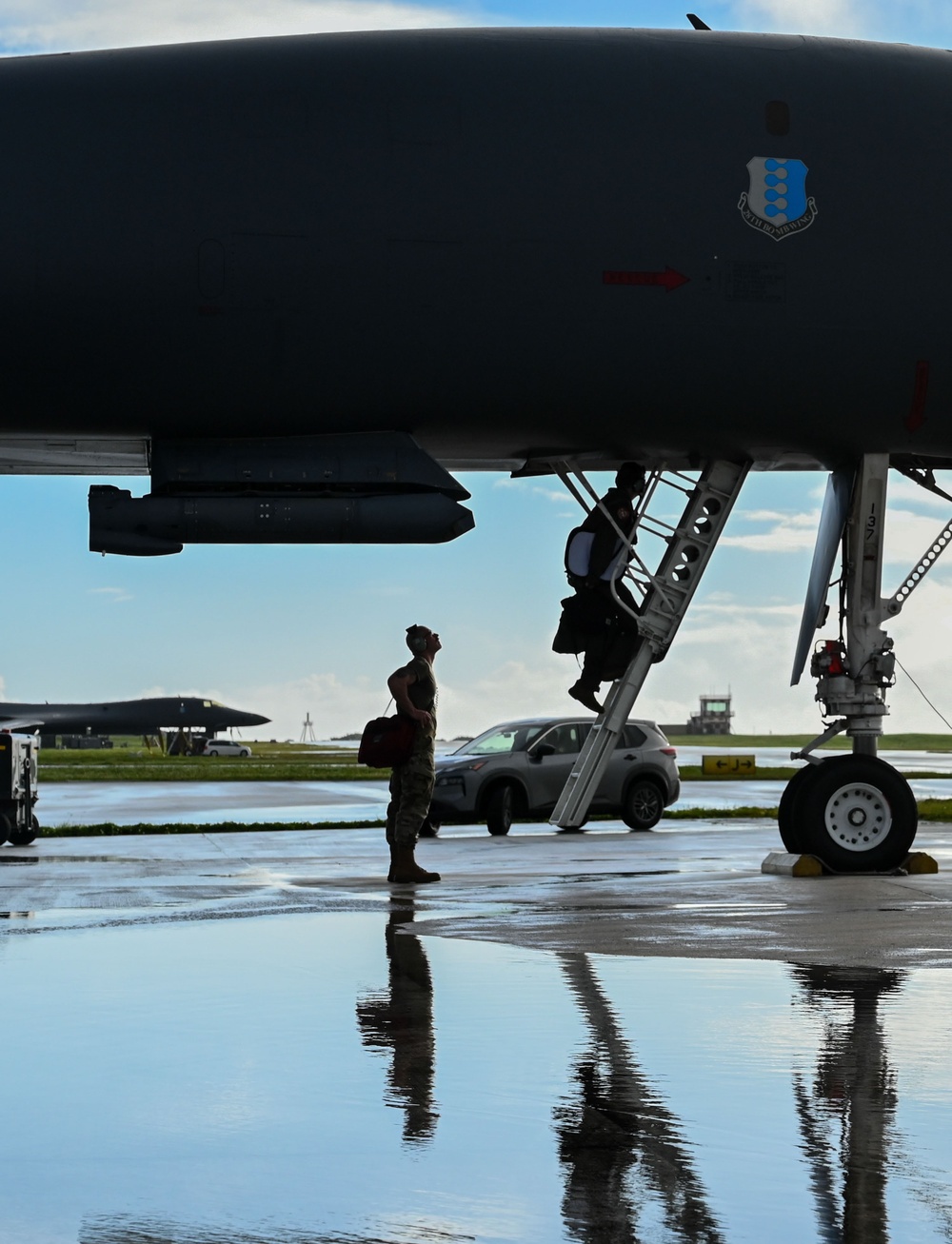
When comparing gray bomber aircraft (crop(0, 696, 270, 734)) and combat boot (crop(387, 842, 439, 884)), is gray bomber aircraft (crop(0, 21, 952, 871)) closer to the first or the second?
combat boot (crop(387, 842, 439, 884))

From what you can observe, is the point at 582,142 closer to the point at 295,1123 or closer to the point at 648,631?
the point at 648,631

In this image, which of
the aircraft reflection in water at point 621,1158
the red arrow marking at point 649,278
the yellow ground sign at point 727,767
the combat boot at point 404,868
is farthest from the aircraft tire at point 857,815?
the yellow ground sign at point 727,767

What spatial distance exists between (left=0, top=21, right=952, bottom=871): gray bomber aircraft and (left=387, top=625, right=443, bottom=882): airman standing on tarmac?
199 centimetres

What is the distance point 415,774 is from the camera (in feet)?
40.1

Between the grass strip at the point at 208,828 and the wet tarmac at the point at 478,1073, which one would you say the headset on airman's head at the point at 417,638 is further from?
the grass strip at the point at 208,828

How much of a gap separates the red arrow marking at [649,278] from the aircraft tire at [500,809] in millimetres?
12079

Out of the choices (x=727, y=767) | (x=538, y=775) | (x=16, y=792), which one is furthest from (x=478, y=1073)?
(x=727, y=767)

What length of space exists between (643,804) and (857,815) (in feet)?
34.5

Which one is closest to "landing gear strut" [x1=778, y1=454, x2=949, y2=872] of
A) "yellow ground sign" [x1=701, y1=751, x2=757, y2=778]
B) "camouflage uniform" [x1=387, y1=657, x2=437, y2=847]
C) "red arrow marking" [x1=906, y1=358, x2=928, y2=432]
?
"red arrow marking" [x1=906, y1=358, x2=928, y2=432]

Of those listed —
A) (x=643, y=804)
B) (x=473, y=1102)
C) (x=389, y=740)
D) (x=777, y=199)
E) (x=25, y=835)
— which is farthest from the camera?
(x=643, y=804)

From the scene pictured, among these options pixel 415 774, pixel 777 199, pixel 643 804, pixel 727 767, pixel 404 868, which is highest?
pixel 777 199

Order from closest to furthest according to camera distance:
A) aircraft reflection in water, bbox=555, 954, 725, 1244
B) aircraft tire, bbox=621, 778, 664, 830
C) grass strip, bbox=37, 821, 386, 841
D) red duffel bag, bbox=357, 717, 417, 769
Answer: aircraft reflection in water, bbox=555, 954, 725, 1244
red duffel bag, bbox=357, 717, 417, 769
grass strip, bbox=37, 821, 386, 841
aircraft tire, bbox=621, 778, 664, 830

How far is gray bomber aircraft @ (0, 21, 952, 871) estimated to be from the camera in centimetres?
965

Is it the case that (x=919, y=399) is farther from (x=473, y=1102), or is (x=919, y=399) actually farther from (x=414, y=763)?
(x=473, y=1102)
